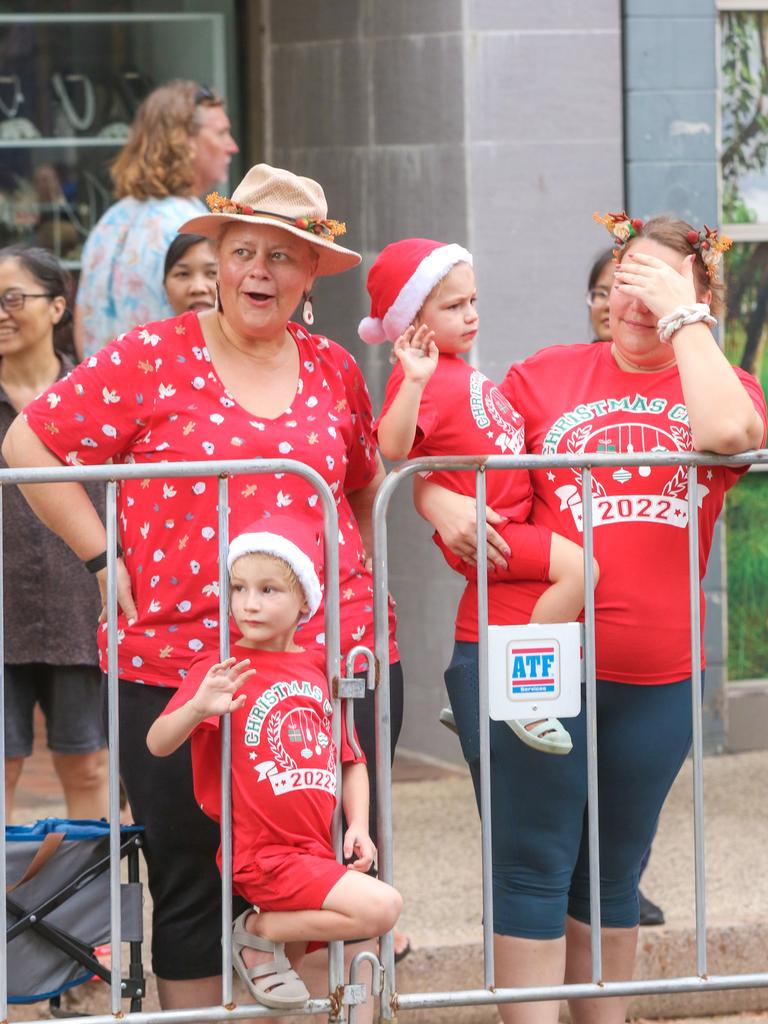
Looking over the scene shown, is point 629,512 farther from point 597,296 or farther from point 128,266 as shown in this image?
point 128,266

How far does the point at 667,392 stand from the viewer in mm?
A: 4203

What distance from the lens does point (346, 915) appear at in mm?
3893

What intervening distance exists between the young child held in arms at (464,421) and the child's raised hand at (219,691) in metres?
0.59

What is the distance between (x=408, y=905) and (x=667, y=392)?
7.12 ft

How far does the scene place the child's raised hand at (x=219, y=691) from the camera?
12.6 feet

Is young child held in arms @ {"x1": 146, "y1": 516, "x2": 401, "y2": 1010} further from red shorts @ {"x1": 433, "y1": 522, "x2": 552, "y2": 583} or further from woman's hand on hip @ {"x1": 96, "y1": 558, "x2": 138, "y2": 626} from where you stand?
red shorts @ {"x1": 433, "y1": 522, "x2": 552, "y2": 583}

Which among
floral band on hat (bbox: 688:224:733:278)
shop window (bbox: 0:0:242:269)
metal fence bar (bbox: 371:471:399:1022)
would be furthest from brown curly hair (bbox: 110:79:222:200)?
floral band on hat (bbox: 688:224:733:278)

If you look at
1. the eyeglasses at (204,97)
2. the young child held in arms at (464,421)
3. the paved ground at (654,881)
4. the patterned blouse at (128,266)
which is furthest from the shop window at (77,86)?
the young child held in arms at (464,421)

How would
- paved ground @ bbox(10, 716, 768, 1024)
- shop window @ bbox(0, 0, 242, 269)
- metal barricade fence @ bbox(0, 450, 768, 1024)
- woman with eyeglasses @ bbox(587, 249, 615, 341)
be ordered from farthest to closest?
shop window @ bbox(0, 0, 242, 269), woman with eyeglasses @ bbox(587, 249, 615, 341), paved ground @ bbox(10, 716, 768, 1024), metal barricade fence @ bbox(0, 450, 768, 1024)

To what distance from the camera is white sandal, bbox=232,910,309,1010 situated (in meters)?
4.00

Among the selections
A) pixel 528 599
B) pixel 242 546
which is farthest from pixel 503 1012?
pixel 242 546

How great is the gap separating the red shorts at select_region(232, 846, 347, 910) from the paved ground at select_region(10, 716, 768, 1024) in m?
1.36

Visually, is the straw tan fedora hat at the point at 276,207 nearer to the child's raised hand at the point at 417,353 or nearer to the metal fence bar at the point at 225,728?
the child's raised hand at the point at 417,353

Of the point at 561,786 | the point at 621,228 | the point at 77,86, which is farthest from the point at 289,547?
the point at 77,86
